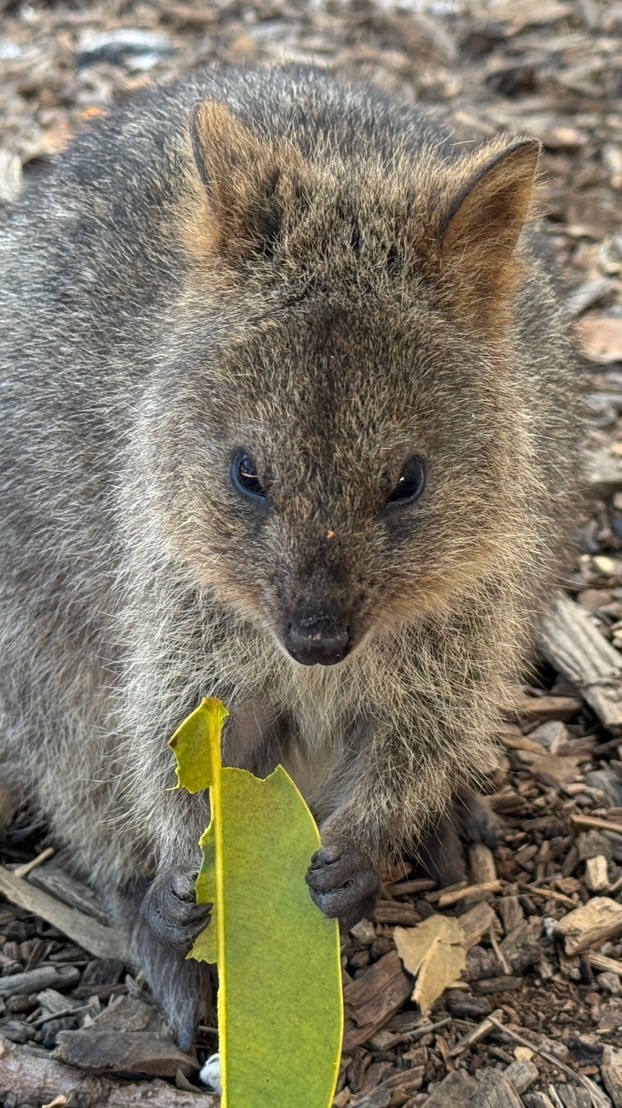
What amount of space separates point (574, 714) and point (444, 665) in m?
1.38

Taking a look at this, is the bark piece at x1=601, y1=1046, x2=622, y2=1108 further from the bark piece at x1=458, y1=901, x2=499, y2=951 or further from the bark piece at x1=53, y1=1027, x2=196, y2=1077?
the bark piece at x1=53, y1=1027, x2=196, y2=1077

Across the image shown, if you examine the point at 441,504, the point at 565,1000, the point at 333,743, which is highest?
the point at 441,504

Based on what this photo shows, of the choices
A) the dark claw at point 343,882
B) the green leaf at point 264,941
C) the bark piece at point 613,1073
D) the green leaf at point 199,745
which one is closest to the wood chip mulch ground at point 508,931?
the bark piece at point 613,1073

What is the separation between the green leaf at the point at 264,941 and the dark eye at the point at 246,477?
58 centimetres

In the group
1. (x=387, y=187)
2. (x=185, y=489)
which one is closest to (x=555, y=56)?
(x=387, y=187)

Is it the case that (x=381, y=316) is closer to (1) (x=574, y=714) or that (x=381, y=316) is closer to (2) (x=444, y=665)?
(2) (x=444, y=665)

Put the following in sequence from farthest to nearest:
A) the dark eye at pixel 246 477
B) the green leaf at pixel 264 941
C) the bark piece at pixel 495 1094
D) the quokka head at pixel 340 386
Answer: the bark piece at pixel 495 1094, the dark eye at pixel 246 477, the quokka head at pixel 340 386, the green leaf at pixel 264 941

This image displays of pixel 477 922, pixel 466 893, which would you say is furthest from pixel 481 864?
pixel 477 922

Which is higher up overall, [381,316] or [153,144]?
[153,144]

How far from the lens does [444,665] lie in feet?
14.4

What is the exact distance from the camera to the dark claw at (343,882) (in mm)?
3959

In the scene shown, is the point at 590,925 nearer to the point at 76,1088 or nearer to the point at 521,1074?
the point at 521,1074

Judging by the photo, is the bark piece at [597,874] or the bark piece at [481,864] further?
the bark piece at [481,864]

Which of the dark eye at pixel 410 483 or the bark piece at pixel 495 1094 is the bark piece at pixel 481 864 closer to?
the bark piece at pixel 495 1094
